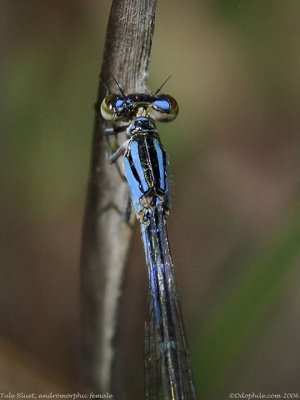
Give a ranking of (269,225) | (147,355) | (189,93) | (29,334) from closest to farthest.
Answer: (147,355), (29,334), (269,225), (189,93)

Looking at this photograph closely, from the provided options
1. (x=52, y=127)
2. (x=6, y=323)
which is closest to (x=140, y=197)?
(x=52, y=127)

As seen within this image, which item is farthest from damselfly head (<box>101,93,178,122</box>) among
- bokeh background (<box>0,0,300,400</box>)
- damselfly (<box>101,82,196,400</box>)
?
bokeh background (<box>0,0,300,400</box>)

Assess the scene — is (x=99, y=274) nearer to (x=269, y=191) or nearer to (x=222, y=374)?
(x=222, y=374)

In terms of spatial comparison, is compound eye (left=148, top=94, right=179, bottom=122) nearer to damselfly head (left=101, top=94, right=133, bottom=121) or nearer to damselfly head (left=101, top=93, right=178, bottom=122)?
damselfly head (left=101, top=93, right=178, bottom=122)

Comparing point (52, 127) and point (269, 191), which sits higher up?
point (52, 127)

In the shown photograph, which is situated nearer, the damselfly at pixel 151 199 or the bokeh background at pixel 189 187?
the damselfly at pixel 151 199

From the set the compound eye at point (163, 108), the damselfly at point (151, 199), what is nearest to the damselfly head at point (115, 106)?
the damselfly at point (151, 199)

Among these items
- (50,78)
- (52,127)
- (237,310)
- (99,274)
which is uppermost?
(50,78)

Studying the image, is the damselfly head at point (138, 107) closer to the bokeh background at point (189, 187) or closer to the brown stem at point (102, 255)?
the brown stem at point (102, 255)
